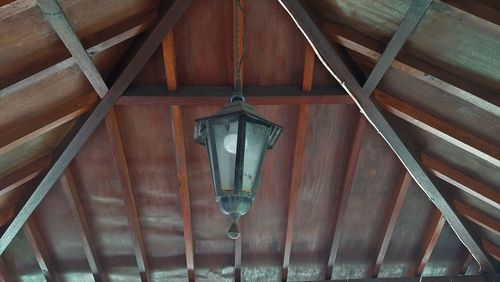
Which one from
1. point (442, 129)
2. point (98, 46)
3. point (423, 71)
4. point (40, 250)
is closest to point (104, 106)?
point (98, 46)

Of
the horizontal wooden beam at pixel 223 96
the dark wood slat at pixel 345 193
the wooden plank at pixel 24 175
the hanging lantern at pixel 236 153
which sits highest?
the horizontal wooden beam at pixel 223 96


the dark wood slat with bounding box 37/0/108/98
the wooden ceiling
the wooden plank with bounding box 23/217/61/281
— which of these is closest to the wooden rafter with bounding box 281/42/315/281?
the wooden ceiling

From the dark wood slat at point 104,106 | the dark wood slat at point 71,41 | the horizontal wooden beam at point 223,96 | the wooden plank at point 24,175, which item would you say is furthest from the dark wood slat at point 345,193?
the wooden plank at point 24,175

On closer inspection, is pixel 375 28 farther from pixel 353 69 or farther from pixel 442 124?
pixel 442 124

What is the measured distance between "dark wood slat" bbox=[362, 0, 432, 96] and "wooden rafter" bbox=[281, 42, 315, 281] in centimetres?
46

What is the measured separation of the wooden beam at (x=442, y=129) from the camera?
9.84 feet

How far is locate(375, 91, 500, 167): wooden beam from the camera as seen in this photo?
3.00 meters

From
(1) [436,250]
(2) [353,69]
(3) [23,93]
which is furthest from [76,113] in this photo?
(1) [436,250]

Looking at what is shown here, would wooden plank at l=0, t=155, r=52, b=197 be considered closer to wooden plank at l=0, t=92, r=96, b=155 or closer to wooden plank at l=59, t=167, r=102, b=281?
wooden plank at l=59, t=167, r=102, b=281

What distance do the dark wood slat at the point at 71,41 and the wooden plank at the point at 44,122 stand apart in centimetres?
17

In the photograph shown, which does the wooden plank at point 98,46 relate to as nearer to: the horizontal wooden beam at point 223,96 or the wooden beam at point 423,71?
the horizontal wooden beam at point 223,96

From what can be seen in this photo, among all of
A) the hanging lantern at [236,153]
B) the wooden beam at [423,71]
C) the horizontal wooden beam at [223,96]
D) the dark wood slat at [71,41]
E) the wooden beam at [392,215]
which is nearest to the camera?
the hanging lantern at [236,153]

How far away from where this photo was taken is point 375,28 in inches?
118

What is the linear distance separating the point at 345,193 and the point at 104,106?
213 centimetres
